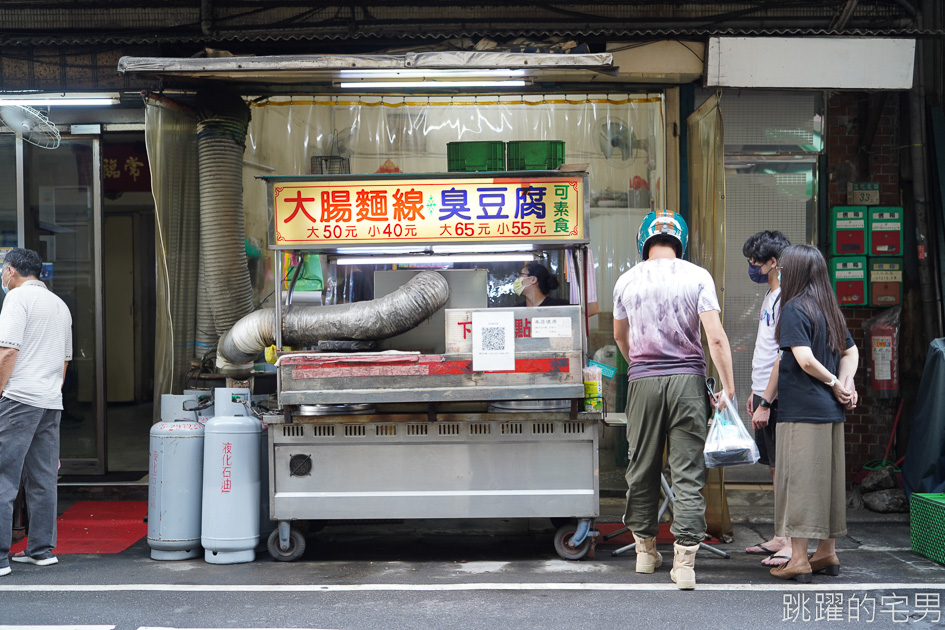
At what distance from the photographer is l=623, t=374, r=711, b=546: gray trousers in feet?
16.0

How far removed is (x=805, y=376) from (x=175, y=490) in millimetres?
4147

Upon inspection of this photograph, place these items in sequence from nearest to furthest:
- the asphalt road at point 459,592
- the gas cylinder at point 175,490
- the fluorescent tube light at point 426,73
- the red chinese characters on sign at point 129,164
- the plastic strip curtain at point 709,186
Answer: the asphalt road at point 459,592 < the gas cylinder at point 175,490 < the fluorescent tube light at point 426,73 < the plastic strip curtain at point 709,186 < the red chinese characters on sign at point 129,164

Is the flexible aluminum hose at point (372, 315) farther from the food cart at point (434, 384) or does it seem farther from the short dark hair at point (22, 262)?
the short dark hair at point (22, 262)

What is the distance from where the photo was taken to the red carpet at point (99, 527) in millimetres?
6016

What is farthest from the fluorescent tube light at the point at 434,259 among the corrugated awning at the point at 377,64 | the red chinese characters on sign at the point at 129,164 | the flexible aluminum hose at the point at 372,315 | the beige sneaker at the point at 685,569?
the red chinese characters on sign at the point at 129,164

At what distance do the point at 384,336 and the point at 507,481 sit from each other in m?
A: 1.27

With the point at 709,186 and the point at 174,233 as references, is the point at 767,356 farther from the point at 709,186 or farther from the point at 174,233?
the point at 174,233

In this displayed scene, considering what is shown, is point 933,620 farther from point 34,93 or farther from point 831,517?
point 34,93

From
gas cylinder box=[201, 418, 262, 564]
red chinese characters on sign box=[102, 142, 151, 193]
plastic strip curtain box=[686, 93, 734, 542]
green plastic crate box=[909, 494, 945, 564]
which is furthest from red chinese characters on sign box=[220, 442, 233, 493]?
green plastic crate box=[909, 494, 945, 564]

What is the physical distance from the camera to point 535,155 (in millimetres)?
6441

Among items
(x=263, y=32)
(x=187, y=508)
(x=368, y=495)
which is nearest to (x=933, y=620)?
(x=368, y=495)

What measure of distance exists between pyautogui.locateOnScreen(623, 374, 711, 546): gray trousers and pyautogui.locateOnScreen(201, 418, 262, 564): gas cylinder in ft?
8.30

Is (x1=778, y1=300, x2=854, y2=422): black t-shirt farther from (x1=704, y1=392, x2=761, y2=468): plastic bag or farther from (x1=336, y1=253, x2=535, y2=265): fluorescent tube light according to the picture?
(x1=336, y1=253, x2=535, y2=265): fluorescent tube light

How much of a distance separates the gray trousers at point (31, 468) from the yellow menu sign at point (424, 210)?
78.6 inches
